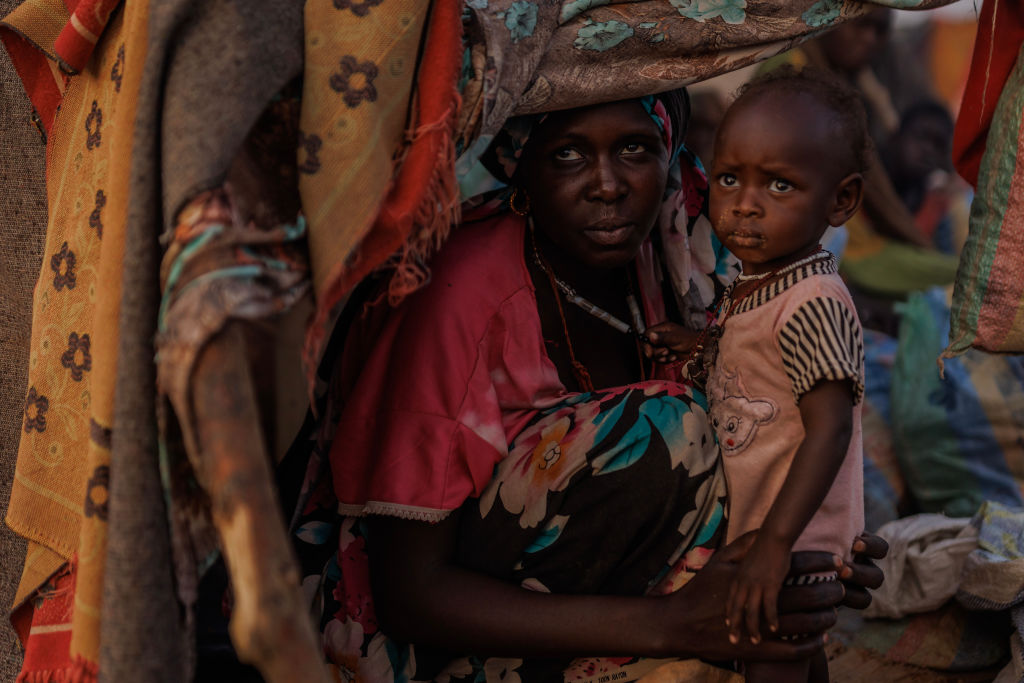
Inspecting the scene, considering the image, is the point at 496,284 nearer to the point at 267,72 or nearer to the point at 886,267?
the point at 267,72

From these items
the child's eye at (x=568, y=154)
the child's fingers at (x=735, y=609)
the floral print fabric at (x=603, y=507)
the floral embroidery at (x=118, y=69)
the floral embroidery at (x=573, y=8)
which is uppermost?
the floral embroidery at (x=573, y=8)

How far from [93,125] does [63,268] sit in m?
0.28

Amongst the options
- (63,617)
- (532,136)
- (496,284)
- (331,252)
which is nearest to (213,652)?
(63,617)

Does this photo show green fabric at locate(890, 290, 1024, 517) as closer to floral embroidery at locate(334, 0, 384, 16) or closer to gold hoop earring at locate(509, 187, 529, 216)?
gold hoop earring at locate(509, 187, 529, 216)

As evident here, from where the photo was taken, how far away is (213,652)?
2449mm

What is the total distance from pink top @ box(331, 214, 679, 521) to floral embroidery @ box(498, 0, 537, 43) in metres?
0.47

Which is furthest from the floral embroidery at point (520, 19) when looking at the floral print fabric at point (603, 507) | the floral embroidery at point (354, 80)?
the floral print fabric at point (603, 507)

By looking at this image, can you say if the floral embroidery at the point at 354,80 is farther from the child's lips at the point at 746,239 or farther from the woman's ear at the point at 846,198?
the woman's ear at the point at 846,198

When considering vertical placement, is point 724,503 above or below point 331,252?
below

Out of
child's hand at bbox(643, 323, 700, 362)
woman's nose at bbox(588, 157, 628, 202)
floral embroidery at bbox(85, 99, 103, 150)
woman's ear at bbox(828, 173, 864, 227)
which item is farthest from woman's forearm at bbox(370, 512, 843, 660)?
floral embroidery at bbox(85, 99, 103, 150)

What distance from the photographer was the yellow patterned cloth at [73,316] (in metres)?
1.71

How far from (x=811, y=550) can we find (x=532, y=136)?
1080 millimetres

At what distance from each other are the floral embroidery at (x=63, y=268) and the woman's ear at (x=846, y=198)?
1448 mm

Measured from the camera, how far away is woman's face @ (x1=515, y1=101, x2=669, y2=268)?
2.23 m
